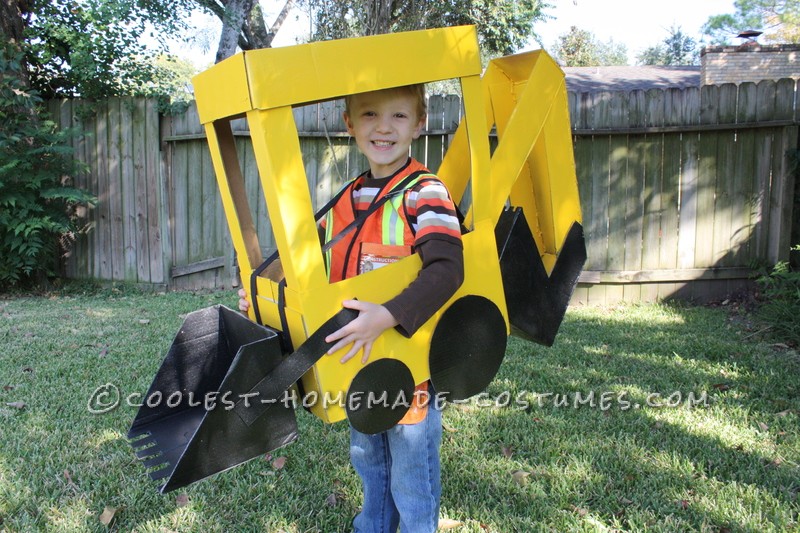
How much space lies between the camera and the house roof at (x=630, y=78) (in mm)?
14023

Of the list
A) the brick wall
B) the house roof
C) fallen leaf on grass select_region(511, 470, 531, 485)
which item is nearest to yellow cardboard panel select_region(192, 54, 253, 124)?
fallen leaf on grass select_region(511, 470, 531, 485)

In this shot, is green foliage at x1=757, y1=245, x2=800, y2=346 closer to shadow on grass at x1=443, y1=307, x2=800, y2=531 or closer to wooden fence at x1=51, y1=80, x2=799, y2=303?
shadow on grass at x1=443, y1=307, x2=800, y2=531

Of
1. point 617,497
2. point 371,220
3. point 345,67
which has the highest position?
point 345,67

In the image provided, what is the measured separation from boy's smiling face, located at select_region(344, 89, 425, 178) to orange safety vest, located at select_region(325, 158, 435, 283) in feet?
0.24

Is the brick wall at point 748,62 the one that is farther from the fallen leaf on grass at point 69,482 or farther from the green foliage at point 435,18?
the fallen leaf on grass at point 69,482

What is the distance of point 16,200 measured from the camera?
6762 millimetres

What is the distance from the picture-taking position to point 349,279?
5.33ft

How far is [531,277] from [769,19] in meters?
30.6

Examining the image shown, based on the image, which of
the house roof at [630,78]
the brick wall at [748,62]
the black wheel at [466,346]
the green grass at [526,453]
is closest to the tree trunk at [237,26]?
the house roof at [630,78]

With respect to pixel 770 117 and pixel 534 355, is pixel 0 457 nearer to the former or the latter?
pixel 534 355

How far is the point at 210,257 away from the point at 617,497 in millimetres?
5747

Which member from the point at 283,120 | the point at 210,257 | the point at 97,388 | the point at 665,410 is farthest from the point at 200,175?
the point at 283,120

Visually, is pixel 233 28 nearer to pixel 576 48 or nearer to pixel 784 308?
pixel 784 308

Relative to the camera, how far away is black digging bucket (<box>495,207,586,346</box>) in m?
2.00
